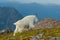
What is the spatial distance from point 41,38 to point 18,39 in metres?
5.36

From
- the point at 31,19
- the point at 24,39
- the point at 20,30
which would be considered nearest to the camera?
the point at 24,39

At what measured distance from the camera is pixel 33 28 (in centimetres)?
5147

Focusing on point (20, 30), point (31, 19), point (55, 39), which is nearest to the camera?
point (55, 39)

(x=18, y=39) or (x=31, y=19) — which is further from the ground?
(x=31, y=19)

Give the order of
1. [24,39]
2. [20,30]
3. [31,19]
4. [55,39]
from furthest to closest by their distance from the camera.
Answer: [20,30] < [31,19] < [24,39] < [55,39]

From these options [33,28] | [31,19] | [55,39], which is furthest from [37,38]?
[33,28]

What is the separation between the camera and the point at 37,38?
37938 mm

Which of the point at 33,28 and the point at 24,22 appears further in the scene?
the point at 33,28

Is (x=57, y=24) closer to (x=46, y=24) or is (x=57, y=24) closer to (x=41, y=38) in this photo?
(x=46, y=24)

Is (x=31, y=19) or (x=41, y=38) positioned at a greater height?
(x=31, y=19)

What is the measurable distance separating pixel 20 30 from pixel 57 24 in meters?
8.44

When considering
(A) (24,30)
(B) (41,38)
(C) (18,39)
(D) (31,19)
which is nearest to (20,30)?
(A) (24,30)

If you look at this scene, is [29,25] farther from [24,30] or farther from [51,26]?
[51,26]

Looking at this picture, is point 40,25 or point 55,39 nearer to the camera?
point 55,39
